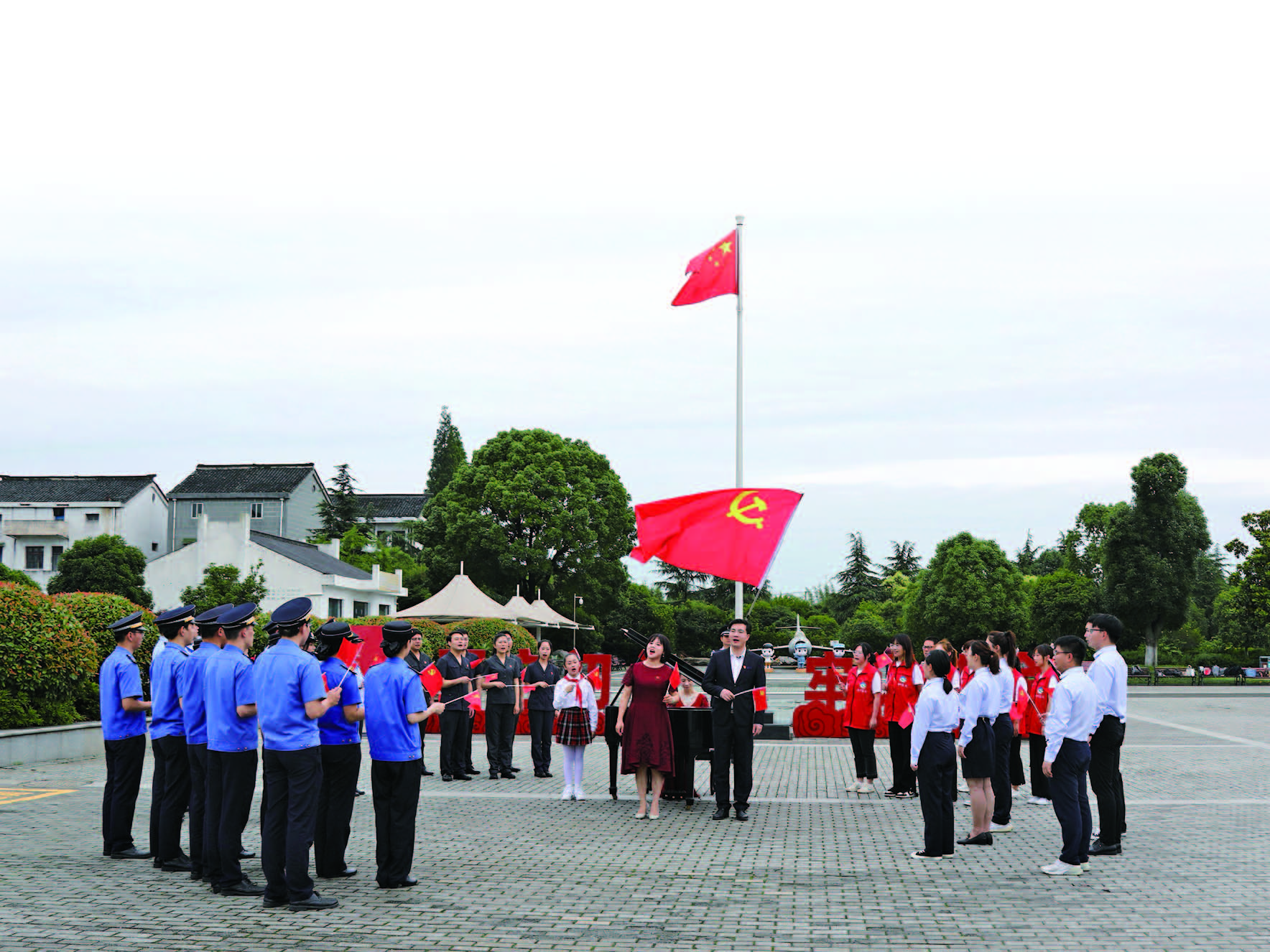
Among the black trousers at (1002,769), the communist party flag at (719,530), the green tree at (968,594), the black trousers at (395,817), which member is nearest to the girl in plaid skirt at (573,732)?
the communist party flag at (719,530)

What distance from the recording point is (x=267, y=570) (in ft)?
151

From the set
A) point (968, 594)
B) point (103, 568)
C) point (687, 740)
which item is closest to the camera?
point (687, 740)

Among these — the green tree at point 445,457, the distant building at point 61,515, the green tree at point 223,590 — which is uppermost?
the green tree at point 445,457

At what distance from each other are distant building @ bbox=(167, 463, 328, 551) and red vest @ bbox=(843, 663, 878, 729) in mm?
60719

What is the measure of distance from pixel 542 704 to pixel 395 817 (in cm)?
761

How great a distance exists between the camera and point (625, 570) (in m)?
53.3

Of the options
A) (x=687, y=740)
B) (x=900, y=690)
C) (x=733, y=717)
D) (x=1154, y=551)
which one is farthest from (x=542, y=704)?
(x=1154, y=551)

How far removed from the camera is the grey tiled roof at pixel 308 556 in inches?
1890

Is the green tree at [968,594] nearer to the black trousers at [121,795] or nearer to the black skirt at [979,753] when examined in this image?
the black skirt at [979,753]

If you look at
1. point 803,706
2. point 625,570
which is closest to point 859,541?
point 625,570

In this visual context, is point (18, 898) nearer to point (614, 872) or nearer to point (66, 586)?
point (614, 872)

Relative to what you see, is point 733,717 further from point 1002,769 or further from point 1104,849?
point 1104,849

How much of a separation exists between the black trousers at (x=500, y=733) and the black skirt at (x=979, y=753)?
7034 mm

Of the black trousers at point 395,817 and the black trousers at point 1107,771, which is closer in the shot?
the black trousers at point 395,817
